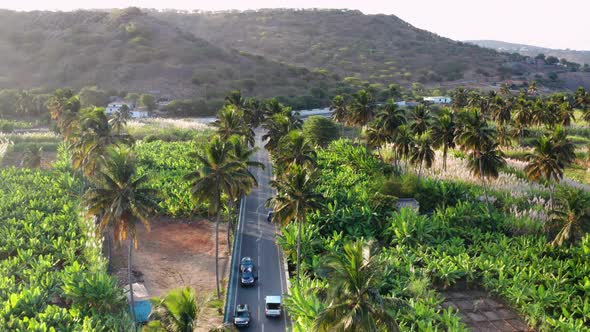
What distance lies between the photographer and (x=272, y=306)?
3359 cm

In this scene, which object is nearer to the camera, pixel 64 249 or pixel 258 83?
pixel 64 249

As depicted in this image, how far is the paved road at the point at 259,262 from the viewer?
3338cm

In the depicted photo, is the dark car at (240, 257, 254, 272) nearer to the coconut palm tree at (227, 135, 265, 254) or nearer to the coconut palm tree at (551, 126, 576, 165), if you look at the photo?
the coconut palm tree at (227, 135, 265, 254)

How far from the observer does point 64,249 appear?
39.5 meters


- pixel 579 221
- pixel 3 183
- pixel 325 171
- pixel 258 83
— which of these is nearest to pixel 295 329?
pixel 579 221

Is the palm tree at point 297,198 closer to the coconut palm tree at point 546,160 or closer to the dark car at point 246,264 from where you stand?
the dark car at point 246,264

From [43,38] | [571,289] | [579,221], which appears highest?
[43,38]

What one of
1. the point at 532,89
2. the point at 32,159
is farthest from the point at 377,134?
the point at 532,89

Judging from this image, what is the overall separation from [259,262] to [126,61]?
472 feet

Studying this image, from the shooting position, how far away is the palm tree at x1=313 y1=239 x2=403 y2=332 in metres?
18.3

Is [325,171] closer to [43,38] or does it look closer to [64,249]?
[64,249]

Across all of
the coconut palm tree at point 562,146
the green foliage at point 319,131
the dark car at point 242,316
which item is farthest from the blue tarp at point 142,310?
the green foliage at point 319,131

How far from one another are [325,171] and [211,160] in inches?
1193

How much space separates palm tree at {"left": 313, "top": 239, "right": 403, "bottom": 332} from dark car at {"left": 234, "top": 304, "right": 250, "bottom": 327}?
1392 centimetres
